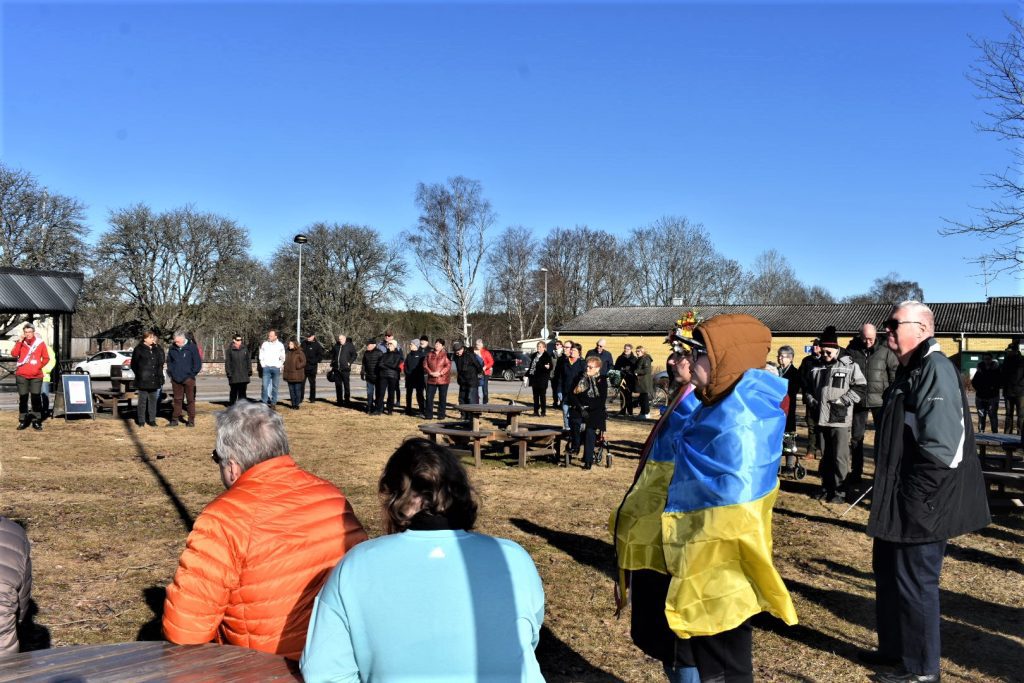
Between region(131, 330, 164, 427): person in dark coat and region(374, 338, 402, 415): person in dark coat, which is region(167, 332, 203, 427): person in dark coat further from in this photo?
region(374, 338, 402, 415): person in dark coat

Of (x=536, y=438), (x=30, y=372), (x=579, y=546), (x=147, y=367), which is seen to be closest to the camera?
(x=579, y=546)

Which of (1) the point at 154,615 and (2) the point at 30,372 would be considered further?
(2) the point at 30,372

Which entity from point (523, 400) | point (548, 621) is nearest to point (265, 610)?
point (548, 621)

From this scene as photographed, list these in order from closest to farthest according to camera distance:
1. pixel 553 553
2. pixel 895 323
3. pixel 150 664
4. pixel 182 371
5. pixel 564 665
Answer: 1. pixel 150 664
2. pixel 895 323
3. pixel 564 665
4. pixel 553 553
5. pixel 182 371

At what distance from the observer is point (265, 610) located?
2811 millimetres

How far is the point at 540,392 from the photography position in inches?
765

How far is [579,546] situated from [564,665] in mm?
2704

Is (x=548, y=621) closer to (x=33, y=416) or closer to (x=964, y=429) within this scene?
(x=964, y=429)

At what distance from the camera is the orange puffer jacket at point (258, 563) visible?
271 cm

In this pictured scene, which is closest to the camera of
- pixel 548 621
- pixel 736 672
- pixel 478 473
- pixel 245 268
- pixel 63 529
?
pixel 736 672

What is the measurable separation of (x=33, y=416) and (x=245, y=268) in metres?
32.8

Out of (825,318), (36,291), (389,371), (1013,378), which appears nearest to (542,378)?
(389,371)

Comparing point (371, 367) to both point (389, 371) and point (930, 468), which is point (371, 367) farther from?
point (930, 468)

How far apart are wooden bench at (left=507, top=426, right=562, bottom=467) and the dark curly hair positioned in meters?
9.51
